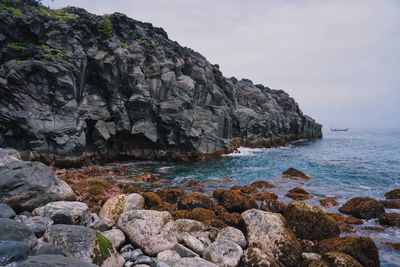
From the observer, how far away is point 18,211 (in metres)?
15.3

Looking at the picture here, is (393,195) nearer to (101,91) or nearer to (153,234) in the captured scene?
(153,234)

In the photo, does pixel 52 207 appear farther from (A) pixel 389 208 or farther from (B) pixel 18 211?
(A) pixel 389 208

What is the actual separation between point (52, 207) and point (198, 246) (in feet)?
21.7

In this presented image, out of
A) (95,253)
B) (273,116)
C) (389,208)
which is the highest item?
(273,116)

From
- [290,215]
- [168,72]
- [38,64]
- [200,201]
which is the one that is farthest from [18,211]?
[168,72]

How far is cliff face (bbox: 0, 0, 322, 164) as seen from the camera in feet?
120

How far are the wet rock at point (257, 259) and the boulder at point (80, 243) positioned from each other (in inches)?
205

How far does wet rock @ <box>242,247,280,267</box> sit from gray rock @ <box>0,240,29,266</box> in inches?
311

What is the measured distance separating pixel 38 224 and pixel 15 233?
2582 millimetres

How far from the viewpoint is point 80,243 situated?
10789mm

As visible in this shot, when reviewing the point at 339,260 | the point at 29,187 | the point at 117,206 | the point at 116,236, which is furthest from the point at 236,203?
the point at 29,187

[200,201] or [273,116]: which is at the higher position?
[273,116]

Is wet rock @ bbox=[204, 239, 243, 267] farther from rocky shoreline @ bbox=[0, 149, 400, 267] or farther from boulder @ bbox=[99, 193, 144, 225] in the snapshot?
boulder @ bbox=[99, 193, 144, 225]

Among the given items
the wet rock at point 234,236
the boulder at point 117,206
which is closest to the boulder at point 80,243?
the boulder at point 117,206
